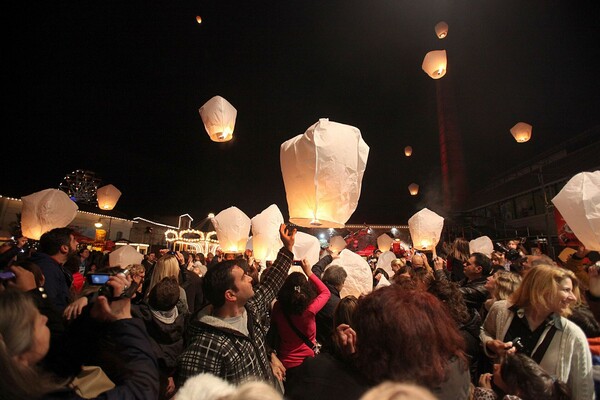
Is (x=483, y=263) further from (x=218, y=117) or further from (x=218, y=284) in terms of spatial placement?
(x=218, y=117)

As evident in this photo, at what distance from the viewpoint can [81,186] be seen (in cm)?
2798

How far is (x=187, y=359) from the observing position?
1.74 meters

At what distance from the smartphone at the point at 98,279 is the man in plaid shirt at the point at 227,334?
0.60m

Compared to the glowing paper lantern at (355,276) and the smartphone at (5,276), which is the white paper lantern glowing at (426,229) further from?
the smartphone at (5,276)

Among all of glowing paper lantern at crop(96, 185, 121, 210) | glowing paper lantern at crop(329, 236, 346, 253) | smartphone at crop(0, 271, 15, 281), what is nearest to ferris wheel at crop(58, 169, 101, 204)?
glowing paper lantern at crop(96, 185, 121, 210)

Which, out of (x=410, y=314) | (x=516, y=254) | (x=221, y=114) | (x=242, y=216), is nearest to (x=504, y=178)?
(x=516, y=254)

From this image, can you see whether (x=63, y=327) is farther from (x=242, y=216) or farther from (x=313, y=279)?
(x=242, y=216)

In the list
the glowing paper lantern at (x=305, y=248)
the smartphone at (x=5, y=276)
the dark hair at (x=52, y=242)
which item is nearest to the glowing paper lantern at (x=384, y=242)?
the glowing paper lantern at (x=305, y=248)

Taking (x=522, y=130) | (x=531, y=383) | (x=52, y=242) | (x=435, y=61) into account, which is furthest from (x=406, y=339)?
(x=522, y=130)

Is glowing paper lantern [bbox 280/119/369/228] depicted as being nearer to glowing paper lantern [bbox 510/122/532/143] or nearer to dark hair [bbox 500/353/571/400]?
dark hair [bbox 500/353/571/400]

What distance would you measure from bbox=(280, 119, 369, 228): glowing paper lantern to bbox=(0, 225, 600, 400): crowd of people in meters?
0.47

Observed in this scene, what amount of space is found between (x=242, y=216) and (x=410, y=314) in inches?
239

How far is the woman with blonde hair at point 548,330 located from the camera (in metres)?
1.88

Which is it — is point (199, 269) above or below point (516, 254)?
below
